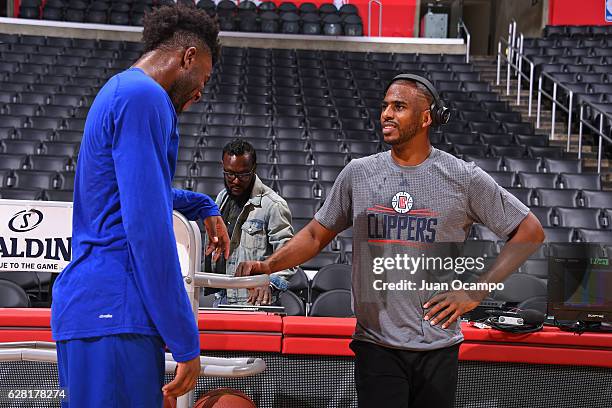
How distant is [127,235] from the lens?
150 centimetres

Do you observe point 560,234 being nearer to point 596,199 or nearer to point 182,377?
point 596,199

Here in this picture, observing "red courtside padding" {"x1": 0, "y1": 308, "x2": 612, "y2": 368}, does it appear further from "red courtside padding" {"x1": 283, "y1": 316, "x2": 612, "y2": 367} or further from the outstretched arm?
the outstretched arm

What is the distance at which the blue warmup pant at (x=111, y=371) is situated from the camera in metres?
1.53

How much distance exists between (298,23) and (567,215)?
28.9 feet

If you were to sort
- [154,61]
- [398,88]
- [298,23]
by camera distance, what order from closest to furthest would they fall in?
1. [154,61]
2. [398,88]
3. [298,23]

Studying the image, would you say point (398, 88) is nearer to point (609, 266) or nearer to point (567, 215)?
point (609, 266)

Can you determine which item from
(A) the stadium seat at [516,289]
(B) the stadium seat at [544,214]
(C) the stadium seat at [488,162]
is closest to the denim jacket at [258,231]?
(A) the stadium seat at [516,289]

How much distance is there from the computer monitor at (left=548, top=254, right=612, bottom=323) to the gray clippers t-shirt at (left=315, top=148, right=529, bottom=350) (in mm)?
575

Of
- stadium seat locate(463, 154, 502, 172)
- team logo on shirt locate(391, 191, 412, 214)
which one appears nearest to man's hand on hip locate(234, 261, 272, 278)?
team logo on shirt locate(391, 191, 412, 214)

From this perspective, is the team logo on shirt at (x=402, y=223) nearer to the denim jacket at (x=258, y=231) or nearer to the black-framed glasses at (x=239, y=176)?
the denim jacket at (x=258, y=231)

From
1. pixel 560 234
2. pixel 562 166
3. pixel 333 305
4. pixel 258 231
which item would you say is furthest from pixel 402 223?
pixel 562 166

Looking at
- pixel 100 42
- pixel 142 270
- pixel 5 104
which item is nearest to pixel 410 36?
pixel 100 42

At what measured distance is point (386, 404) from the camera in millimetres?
2064

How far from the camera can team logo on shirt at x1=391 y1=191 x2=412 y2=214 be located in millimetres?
2186
